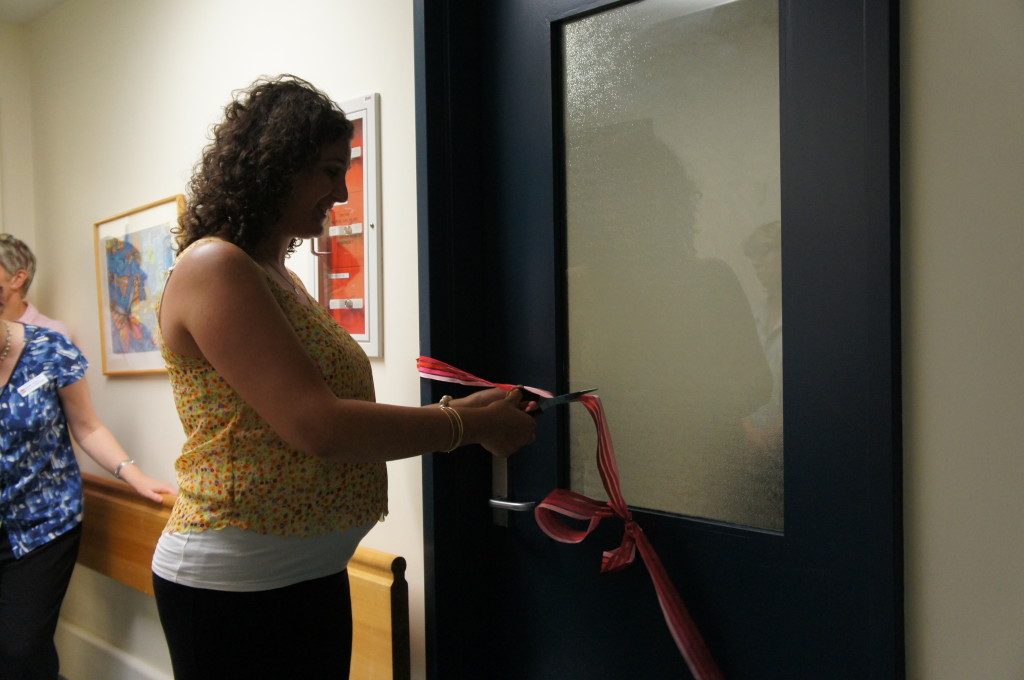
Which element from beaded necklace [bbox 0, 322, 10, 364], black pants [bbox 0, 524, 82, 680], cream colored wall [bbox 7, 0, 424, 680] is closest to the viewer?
cream colored wall [bbox 7, 0, 424, 680]

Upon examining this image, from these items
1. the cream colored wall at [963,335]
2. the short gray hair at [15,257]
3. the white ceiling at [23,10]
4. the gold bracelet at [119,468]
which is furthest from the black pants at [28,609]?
the cream colored wall at [963,335]

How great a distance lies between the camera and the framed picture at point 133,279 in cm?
262

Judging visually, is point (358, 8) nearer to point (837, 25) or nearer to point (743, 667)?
point (837, 25)

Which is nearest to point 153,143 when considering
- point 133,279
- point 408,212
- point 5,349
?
point 133,279

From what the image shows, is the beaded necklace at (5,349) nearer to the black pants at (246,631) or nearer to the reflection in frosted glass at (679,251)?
the black pants at (246,631)

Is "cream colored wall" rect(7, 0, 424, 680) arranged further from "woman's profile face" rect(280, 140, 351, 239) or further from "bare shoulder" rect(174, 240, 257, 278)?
"bare shoulder" rect(174, 240, 257, 278)

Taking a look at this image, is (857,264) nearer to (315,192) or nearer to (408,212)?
(315,192)

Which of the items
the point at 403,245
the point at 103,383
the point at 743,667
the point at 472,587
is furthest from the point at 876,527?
the point at 103,383

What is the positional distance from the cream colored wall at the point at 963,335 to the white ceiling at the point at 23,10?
130 inches

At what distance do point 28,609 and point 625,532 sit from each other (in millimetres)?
2125

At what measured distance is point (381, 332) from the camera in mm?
1878

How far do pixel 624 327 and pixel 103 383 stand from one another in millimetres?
2414

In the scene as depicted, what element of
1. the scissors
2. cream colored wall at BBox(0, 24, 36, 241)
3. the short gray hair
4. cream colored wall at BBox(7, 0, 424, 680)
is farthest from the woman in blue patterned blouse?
the scissors

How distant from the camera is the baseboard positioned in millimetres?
2850
